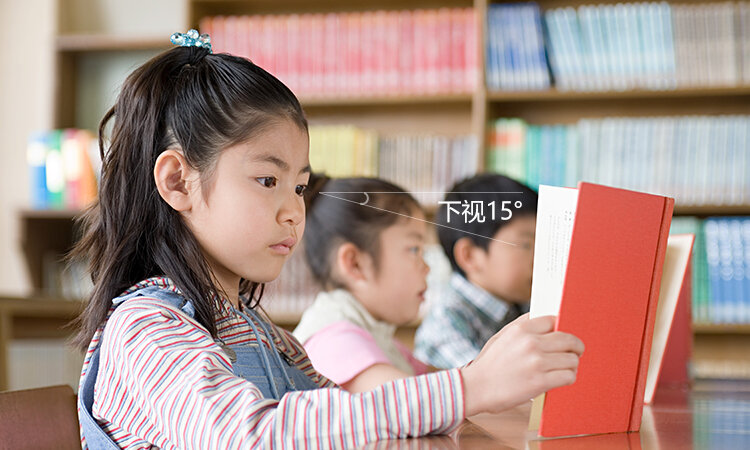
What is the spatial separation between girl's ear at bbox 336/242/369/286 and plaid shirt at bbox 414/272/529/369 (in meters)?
0.17

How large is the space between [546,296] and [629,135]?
207 cm

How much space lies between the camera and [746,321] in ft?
8.41

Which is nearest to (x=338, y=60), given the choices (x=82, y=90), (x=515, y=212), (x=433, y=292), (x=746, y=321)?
(x=433, y=292)

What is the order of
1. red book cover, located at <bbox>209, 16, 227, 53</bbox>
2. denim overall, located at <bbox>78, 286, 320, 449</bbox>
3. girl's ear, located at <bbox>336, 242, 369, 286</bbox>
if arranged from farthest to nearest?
red book cover, located at <bbox>209, 16, 227, 53</bbox>, girl's ear, located at <bbox>336, 242, 369, 286</bbox>, denim overall, located at <bbox>78, 286, 320, 449</bbox>

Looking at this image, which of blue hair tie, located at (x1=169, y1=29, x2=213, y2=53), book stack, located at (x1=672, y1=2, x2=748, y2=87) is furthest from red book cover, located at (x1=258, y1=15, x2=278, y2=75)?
blue hair tie, located at (x1=169, y1=29, x2=213, y2=53)

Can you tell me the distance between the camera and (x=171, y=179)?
92cm

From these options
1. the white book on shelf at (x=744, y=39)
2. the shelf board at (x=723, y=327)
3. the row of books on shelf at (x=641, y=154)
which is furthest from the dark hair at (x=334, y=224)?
the white book on shelf at (x=744, y=39)

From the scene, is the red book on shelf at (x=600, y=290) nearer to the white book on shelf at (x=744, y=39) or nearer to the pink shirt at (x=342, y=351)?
the pink shirt at (x=342, y=351)

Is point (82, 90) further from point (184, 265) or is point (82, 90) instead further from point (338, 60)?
point (184, 265)

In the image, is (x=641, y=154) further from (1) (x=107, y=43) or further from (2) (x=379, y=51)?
(1) (x=107, y=43)

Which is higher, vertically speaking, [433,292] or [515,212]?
[515,212]

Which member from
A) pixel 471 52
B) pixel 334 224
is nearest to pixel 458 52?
pixel 471 52

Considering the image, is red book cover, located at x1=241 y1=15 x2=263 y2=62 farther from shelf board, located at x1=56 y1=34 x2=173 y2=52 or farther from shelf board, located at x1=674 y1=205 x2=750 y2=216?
shelf board, located at x1=674 y1=205 x2=750 y2=216

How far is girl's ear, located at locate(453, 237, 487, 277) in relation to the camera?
3.63 feet
